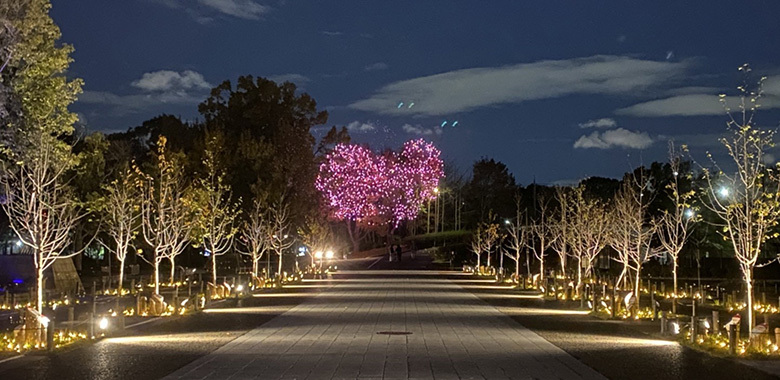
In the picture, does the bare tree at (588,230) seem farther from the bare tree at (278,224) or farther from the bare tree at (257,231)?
the bare tree at (278,224)

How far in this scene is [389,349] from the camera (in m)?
19.3

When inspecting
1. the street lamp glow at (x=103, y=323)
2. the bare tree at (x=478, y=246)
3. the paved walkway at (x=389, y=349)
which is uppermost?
the bare tree at (x=478, y=246)

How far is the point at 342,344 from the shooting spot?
2027 centimetres

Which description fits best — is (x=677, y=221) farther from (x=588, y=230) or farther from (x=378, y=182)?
(x=378, y=182)

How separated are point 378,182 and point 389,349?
7789cm

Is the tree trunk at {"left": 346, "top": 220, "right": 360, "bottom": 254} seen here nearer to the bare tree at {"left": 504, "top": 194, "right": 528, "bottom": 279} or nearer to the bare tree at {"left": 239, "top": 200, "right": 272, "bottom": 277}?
the bare tree at {"left": 504, "top": 194, "right": 528, "bottom": 279}

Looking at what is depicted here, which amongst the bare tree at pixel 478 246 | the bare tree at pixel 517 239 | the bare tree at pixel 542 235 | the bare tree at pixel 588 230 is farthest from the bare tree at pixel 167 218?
the bare tree at pixel 478 246

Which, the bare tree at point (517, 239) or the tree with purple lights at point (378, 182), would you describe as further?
the tree with purple lights at point (378, 182)

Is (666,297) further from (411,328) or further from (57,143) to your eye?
(57,143)

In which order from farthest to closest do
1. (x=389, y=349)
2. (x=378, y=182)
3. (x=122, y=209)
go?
(x=378, y=182) → (x=122, y=209) → (x=389, y=349)

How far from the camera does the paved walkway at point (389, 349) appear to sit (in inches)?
619

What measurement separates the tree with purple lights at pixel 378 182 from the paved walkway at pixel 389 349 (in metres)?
62.7

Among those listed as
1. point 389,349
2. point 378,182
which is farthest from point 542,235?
point 378,182

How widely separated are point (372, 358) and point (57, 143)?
1911cm
